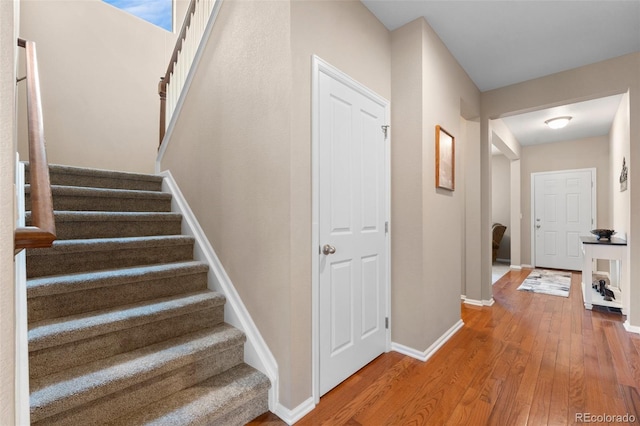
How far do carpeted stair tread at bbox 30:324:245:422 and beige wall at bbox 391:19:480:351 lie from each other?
134 cm

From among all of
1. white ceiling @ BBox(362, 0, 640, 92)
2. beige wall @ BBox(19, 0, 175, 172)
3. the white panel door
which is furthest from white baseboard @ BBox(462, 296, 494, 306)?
beige wall @ BBox(19, 0, 175, 172)

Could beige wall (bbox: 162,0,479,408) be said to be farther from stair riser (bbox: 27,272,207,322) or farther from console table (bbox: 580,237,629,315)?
console table (bbox: 580,237,629,315)

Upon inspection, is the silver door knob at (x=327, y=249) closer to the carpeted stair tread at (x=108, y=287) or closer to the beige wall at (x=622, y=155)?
the carpeted stair tread at (x=108, y=287)

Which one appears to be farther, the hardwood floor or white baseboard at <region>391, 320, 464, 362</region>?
white baseboard at <region>391, 320, 464, 362</region>

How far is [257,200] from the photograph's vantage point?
1.86 metres

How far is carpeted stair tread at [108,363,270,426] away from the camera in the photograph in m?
1.41

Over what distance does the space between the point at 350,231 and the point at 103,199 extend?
193cm

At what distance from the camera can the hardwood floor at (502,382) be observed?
1.69m

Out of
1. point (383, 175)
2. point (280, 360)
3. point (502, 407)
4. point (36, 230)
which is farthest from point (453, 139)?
point (36, 230)

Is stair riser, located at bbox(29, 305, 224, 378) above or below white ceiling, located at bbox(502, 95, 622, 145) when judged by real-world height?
below

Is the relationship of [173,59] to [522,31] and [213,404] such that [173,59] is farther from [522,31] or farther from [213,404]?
[522,31]

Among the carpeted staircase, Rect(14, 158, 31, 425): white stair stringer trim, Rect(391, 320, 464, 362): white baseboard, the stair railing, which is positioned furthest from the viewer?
the stair railing

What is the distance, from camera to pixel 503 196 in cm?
719

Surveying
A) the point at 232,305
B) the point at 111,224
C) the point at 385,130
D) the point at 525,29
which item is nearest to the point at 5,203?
the point at 232,305
